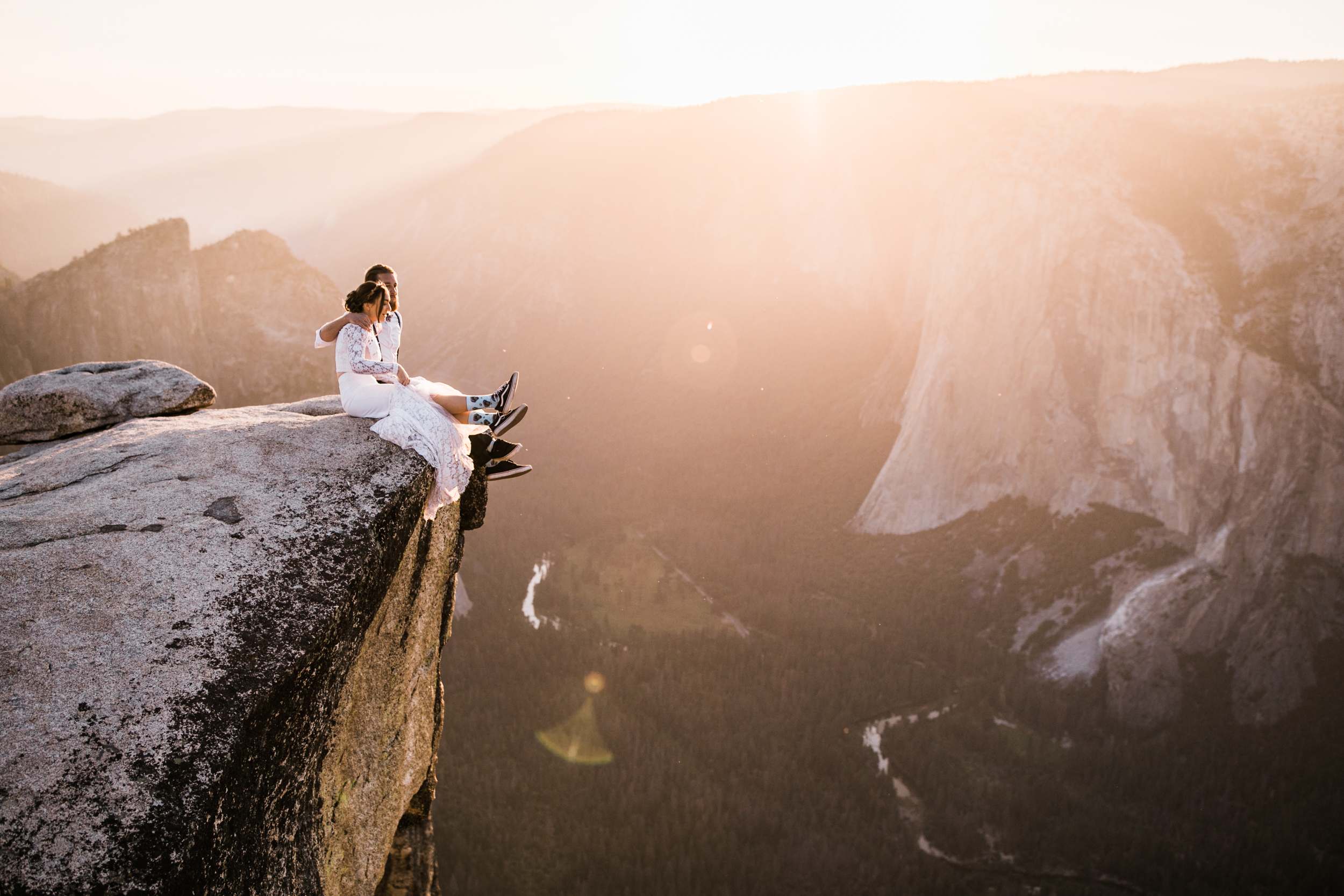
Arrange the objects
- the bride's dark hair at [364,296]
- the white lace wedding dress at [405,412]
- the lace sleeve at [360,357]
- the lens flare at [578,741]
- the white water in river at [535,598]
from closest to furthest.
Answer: the white lace wedding dress at [405,412]
the lace sleeve at [360,357]
the bride's dark hair at [364,296]
the lens flare at [578,741]
the white water in river at [535,598]

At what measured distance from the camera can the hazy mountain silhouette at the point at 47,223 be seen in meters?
46.7

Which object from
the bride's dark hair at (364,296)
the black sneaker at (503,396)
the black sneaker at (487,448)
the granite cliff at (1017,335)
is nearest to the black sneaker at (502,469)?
the black sneaker at (487,448)

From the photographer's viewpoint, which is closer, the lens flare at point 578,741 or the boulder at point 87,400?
the boulder at point 87,400

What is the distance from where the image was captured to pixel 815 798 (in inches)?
618

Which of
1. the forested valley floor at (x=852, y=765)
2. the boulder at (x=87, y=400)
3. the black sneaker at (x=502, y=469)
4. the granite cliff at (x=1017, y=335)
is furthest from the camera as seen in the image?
the granite cliff at (x=1017, y=335)

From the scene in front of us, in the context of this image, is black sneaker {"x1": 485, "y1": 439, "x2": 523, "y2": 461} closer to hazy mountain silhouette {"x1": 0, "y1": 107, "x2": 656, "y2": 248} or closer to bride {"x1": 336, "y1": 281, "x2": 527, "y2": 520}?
bride {"x1": 336, "y1": 281, "x2": 527, "y2": 520}

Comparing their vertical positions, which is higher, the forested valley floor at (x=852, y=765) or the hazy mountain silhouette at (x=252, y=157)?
the hazy mountain silhouette at (x=252, y=157)

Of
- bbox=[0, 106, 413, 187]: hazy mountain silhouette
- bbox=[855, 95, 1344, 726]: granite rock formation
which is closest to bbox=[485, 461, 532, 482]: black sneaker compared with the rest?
bbox=[855, 95, 1344, 726]: granite rock formation

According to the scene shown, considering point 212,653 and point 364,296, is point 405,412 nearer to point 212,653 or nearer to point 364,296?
point 364,296

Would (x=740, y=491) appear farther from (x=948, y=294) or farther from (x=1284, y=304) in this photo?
(x=1284, y=304)

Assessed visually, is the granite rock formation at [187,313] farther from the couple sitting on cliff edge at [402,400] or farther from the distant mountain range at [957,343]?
the couple sitting on cliff edge at [402,400]

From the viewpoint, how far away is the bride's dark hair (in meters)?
7.64

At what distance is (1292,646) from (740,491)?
1954cm

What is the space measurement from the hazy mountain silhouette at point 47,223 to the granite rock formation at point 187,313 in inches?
932
